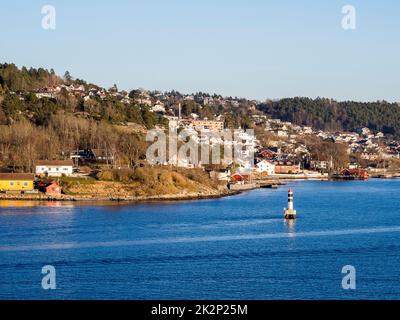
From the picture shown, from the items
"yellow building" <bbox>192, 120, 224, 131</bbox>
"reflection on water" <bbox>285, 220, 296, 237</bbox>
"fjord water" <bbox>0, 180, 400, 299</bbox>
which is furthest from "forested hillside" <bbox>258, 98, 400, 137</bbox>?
"reflection on water" <bbox>285, 220, 296, 237</bbox>

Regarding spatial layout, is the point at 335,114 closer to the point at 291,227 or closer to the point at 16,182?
the point at 16,182

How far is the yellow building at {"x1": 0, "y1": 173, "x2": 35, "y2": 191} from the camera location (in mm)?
14625

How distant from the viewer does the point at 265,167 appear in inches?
1006

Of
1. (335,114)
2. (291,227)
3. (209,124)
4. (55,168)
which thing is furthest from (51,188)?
(335,114)

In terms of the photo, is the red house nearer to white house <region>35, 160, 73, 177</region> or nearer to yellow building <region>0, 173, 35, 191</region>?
yellow building <region>0, 173, 35, 191</region>

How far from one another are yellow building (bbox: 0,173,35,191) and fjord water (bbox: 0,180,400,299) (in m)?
1.44

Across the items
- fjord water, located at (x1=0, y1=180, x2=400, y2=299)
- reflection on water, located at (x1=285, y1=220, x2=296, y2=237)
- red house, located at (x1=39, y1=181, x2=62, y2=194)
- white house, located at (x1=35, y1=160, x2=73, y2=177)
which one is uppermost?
white house, located at (x1=35, y1=160, x2=73, y2=177)

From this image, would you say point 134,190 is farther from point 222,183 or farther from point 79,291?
point 79,291

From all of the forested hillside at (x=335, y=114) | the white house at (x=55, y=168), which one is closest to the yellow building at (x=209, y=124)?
the white house at (x=55, y=168)

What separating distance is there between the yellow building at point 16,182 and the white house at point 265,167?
37.8 feet

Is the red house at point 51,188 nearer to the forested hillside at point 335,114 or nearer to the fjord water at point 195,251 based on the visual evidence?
the fjord water at point 195,251

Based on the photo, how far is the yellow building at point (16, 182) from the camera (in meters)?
14.6

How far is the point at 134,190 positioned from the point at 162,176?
717 mm

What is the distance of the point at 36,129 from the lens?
19.2m
